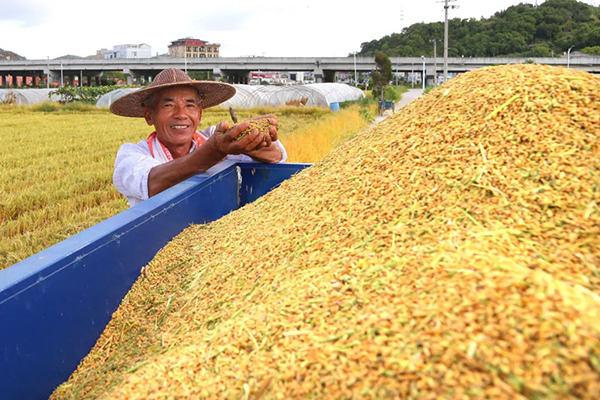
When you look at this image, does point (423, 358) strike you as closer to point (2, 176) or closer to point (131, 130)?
point (2, 176)

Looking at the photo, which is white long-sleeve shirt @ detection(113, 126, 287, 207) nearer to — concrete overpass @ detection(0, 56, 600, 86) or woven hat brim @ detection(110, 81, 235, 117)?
woven hat brim @ detection(110, 81, 235, 117)

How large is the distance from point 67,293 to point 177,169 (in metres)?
1.05

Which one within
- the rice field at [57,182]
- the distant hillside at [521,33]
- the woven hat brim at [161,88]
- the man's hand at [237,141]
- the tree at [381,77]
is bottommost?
the rice field at [57,182]

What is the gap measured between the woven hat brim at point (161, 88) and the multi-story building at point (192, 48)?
424 feet

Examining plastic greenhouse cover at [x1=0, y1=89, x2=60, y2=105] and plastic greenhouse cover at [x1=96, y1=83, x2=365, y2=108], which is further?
plastic greenhouse cover at [x1=0, y1=89, x2=60, y2=105]

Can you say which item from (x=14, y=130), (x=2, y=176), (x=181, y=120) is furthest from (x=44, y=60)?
(x=181, y=120)

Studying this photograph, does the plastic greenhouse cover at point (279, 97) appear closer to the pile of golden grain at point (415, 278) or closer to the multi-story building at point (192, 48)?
the pile of golden grain at point (415, 278)

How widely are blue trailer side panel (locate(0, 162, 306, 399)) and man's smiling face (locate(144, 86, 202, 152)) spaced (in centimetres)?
84

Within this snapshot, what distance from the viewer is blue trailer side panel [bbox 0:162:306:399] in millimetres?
1126

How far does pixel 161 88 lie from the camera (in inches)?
105

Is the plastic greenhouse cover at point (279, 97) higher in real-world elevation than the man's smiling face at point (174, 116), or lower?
higher

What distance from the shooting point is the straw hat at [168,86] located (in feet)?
8.65

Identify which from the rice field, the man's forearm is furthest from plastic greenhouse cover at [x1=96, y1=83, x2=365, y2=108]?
the man's forearm

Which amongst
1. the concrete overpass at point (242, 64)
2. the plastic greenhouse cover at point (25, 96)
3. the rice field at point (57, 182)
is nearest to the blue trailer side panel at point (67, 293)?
the rice field at point (57, 182)
